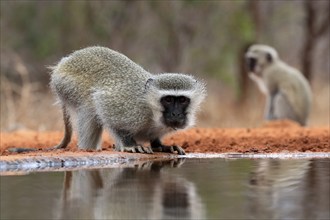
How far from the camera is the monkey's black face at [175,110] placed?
9.17m

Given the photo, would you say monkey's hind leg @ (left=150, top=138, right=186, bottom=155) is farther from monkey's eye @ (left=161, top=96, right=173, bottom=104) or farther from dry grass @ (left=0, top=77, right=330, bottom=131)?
dry grass @ (left=0, top=77, right=330, bottom=131)

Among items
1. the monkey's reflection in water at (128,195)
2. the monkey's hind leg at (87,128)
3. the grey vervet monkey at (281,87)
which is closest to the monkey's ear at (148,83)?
the monkey's hind leg at (87,128)

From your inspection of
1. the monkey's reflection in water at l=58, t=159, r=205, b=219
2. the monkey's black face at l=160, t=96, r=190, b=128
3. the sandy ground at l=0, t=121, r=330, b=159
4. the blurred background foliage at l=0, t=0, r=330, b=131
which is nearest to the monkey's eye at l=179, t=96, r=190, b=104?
the monkey's black face at l=160, t=96, r=190, b=128

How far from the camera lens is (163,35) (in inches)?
942

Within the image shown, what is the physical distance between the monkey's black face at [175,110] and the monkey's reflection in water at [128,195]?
1.17m

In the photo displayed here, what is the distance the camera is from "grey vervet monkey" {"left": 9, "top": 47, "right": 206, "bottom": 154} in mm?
9312

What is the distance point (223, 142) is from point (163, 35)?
1287cm

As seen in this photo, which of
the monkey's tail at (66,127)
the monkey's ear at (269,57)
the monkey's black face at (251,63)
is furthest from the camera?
the monkey's black face at (251,63)

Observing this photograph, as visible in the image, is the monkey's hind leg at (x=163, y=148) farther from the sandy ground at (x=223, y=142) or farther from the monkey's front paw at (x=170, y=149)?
the sandy ground at (x=223, y=142)

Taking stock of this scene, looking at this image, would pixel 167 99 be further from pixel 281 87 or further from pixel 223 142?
pixel 281 87

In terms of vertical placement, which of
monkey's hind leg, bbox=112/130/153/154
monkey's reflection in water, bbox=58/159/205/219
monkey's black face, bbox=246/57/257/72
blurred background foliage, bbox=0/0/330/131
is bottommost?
monkey's reflection in water, bbox=58/159/205/219

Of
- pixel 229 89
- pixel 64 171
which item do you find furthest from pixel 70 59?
pixel 229 89

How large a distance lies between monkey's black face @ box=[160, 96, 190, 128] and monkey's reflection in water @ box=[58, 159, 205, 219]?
3.84 feet

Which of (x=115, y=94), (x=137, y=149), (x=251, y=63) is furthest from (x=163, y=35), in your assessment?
(x=137, y=149)
